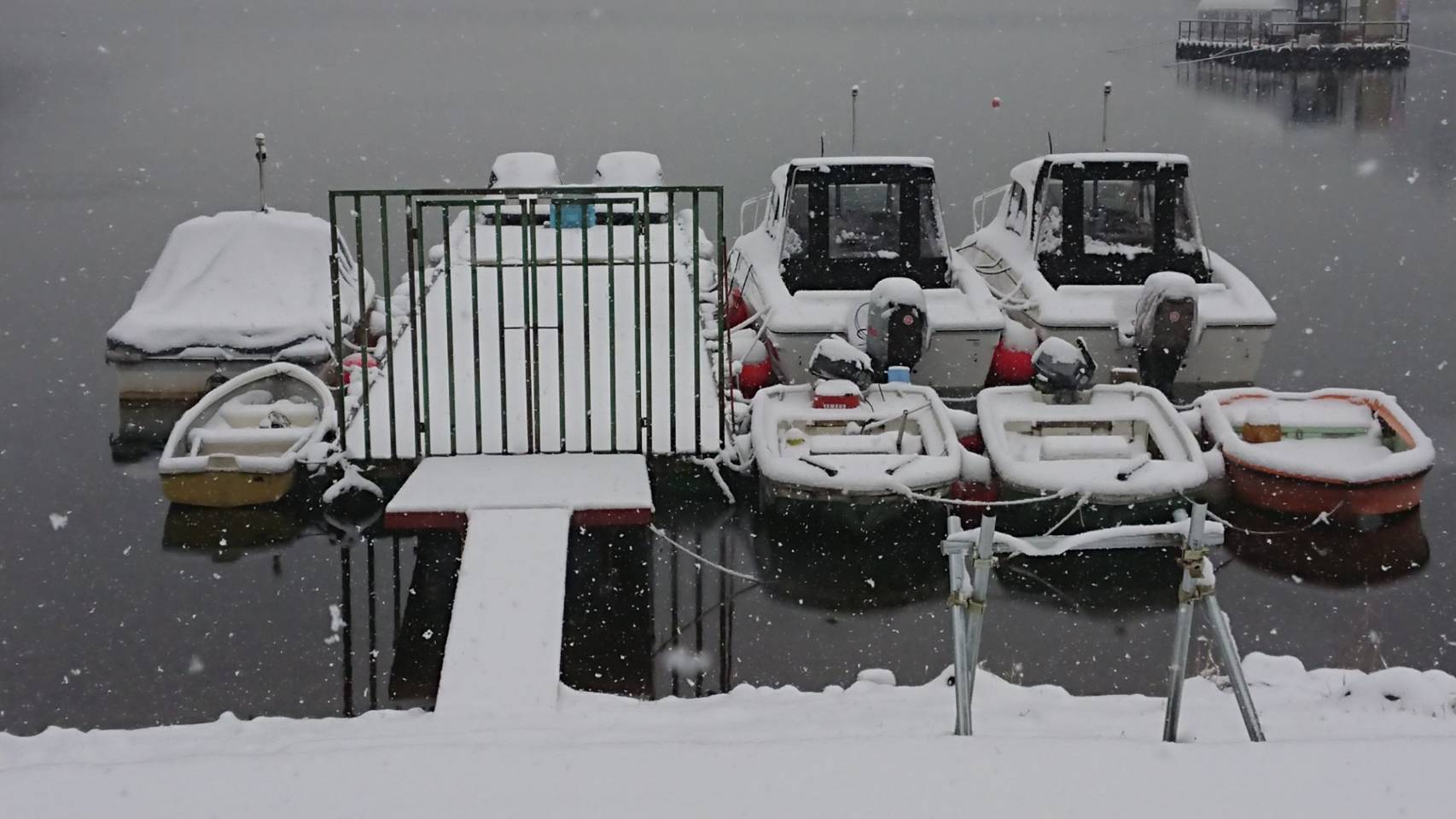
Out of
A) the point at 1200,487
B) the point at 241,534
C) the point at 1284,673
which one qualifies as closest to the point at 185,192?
the point at 241,534

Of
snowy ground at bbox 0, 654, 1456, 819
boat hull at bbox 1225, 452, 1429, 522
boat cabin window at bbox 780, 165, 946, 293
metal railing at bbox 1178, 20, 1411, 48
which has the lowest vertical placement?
boat hull at bbox 1225, 452, 1429, 522

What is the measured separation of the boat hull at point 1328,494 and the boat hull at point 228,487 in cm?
Result: 697

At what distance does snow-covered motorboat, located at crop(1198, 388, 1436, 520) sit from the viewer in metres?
11.4

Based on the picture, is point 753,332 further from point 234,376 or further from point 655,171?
point 655,171

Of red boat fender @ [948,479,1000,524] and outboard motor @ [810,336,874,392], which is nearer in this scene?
red boat fender @ [948,479,1000,524]

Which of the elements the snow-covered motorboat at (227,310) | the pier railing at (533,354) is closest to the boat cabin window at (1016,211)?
the pier railing at (533,354)

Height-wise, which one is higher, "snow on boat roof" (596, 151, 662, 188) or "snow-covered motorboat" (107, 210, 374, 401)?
"snow on boat roof" (596, 151, 662, 188)

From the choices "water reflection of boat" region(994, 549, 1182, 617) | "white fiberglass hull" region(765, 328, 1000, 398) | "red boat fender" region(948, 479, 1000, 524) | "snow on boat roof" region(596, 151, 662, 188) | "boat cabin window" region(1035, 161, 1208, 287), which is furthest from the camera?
"snow on boat roof" region(596, 151, 662, 188)

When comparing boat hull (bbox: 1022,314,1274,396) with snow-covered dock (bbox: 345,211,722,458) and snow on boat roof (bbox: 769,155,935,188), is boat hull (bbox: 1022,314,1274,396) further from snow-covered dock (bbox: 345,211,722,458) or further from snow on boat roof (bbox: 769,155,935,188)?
snow-covered dock (bbox: 345,211,722,458)

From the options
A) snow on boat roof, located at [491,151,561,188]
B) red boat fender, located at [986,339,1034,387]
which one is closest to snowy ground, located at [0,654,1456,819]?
red boat fender, located at [986,339,1034,387]

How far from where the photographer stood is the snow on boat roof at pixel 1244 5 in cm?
5744

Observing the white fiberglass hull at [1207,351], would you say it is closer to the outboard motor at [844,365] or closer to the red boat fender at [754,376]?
the red boat fender at [754,376]

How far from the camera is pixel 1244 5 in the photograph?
58781 millimetres

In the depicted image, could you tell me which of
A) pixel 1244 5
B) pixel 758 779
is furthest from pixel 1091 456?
pixel 1244 5
